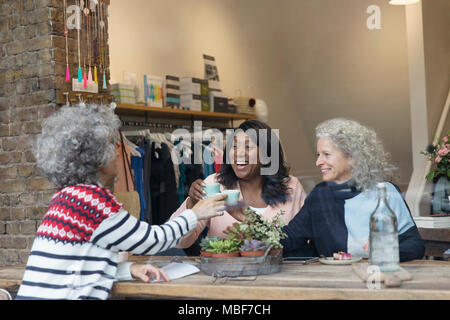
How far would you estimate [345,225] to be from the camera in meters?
2.71

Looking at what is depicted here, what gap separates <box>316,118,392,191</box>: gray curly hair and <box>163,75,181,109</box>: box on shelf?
3.53ft

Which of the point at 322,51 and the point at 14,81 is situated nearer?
the point at 322,51

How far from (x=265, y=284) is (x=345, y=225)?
0.88 meters

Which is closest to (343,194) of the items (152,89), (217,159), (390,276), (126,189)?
(217,159)

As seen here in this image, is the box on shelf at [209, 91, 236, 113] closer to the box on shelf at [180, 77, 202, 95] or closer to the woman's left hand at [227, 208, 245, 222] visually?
the box on shelf at [180, 77, 202, 95]

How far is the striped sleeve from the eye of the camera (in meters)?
1.95

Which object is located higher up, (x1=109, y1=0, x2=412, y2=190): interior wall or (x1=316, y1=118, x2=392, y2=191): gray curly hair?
(x1=109, y1=0, x2=412, y2=190): interior wall

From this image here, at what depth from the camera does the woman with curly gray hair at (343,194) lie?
2664 millimetres

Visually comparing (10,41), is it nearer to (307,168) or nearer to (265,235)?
(307,168)

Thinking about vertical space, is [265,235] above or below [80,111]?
below

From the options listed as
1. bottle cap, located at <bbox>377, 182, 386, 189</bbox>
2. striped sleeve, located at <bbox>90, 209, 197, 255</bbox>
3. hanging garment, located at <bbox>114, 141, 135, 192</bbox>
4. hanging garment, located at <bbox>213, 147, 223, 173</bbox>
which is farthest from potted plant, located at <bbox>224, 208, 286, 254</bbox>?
hanging garment, located at <bbox>114, 141, 135, 192</bbox>

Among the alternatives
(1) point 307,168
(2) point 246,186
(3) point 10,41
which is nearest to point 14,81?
(3) point 10,41
